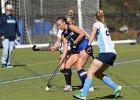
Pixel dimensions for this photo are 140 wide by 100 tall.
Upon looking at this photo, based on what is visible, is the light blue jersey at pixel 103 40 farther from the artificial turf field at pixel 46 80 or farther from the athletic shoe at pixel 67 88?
the athletic shoe at pixel 67 88

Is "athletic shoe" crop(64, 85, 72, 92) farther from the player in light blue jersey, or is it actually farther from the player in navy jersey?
the player in light blue jersey

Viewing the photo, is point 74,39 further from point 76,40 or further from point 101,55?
point 101,55

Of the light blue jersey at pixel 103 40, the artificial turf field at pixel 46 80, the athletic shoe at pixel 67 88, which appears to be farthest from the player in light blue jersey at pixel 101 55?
the athletic shoe at pixel 67 88

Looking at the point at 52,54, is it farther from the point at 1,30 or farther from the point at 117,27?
the point at 117,27

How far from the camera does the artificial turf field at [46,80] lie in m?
13.5

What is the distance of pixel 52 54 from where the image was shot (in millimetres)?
26766

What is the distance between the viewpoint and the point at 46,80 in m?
16.8

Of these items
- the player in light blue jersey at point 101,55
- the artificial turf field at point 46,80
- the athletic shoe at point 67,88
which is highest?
the player in light blue jersey at point 101,55

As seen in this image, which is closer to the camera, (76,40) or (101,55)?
(101,55)

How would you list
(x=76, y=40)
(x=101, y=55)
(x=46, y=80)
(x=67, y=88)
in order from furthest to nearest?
(x=46, y=80) < (x=67, y=88) < (x=76, y=40) < (x=101, y=55)

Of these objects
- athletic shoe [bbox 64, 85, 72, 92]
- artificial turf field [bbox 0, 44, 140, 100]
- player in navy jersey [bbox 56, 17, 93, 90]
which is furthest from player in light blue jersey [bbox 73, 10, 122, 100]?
athletic shoe [bbox 64, 85, 72, 92]

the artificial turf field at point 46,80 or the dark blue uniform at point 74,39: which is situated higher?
the dark blue uniform at point 74,39

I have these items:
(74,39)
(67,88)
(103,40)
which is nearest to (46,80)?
(67,88)

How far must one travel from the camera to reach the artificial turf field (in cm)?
1348
